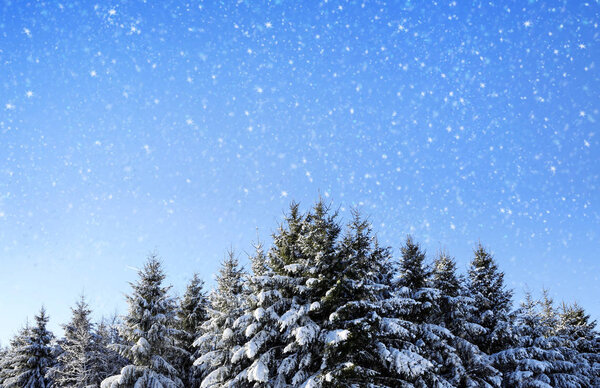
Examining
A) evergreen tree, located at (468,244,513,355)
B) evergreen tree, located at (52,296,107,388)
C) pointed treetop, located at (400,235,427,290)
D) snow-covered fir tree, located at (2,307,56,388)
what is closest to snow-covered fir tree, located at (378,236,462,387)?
pointed treetop, located at (400,235,427,290)

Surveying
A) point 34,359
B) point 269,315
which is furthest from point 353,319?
point 34,359

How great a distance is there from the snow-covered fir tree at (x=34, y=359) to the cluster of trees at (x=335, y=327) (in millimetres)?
8576

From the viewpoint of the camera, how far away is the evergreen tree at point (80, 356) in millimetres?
21692

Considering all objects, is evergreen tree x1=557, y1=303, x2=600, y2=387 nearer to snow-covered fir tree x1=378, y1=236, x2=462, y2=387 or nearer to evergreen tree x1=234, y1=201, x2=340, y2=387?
snow-covered fir tree x1=378, y1=236, x2=462, y2=387

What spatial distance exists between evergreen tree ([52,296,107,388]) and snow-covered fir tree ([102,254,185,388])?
10.1 ft

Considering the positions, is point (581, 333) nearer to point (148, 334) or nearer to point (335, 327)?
point (335, 327)

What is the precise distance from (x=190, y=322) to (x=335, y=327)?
1646cm

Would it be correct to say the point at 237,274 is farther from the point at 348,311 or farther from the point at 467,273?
the point at 467,273

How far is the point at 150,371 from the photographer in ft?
66.7

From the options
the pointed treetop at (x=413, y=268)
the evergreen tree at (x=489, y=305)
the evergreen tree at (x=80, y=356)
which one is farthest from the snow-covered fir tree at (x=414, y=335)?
the evergreen tree at (x=80, y=356)

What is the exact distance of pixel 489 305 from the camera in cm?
2514

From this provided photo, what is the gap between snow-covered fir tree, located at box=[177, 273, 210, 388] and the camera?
26.3 m

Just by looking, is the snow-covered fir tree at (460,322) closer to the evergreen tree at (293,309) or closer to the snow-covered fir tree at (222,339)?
the evergreen tree at (293,309)

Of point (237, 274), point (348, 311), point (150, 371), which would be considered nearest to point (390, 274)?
point (348, 311)
